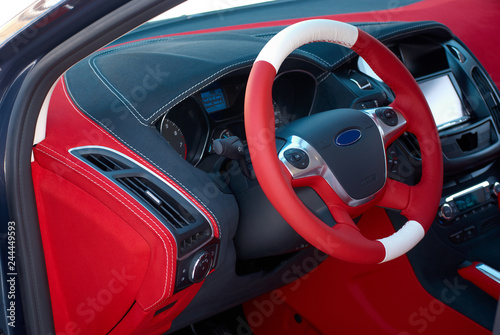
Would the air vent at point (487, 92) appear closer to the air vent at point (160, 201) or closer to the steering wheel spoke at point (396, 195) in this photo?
the steering wheel spoke at point (396, 195)

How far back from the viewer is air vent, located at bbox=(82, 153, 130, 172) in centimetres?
108

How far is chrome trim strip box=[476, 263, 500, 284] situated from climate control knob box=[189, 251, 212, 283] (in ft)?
3.07

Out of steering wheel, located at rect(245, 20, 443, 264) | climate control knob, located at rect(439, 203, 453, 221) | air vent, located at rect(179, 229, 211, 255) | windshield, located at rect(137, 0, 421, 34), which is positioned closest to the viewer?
steering wheel, located at rect(245, 20, 443, 264)

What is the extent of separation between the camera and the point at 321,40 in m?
1.14

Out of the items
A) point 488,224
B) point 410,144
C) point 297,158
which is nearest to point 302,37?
point 297,158

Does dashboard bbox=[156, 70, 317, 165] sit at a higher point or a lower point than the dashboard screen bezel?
→ higher

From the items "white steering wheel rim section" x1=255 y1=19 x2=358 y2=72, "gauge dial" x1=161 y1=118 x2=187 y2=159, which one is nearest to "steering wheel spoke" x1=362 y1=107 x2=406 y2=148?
"white steering wheel rim section" x1=255 y1=19 x2=358 y2=72

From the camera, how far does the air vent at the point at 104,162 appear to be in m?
1.08

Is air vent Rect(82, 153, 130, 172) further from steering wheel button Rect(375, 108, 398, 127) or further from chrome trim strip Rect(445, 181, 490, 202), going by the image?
chrome trim strip Rect(445, 181, 490, 202)

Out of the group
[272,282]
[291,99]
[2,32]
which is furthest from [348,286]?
[2,32]

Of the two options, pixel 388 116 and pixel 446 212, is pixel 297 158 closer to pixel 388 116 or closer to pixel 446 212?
pixel 388 116

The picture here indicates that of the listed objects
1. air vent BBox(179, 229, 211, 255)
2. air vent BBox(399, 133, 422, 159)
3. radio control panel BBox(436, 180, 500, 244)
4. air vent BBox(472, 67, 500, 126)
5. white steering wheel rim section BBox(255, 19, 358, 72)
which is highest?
white steering wheel rim section BBox(255, 19, 358, 72)

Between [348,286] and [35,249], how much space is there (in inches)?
36.2

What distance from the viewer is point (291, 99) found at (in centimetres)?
165
